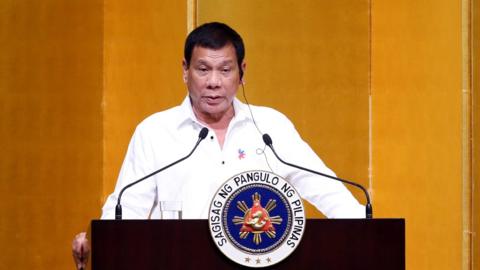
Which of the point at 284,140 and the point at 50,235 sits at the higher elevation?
the point at 284,140

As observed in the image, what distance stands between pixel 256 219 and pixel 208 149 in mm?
910

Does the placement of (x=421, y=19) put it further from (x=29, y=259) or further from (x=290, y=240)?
(x=290, y=240)

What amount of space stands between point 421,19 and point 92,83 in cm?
161

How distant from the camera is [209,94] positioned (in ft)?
11.4

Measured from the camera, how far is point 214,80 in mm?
3424

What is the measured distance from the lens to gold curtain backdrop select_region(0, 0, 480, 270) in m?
4.46

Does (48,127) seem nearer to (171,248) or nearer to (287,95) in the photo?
(287,95)

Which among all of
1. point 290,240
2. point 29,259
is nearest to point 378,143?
point 29,259

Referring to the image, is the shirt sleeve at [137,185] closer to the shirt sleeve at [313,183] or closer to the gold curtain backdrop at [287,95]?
the shirt sleeve at [313,183]

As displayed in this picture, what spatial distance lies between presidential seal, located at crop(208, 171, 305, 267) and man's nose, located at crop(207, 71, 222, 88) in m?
0.89

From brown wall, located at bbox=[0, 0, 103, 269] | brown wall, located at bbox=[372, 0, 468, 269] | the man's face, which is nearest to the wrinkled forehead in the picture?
the man's face

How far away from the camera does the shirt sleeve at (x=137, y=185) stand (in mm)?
3340

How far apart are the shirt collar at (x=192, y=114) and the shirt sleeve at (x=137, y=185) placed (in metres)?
0.15
